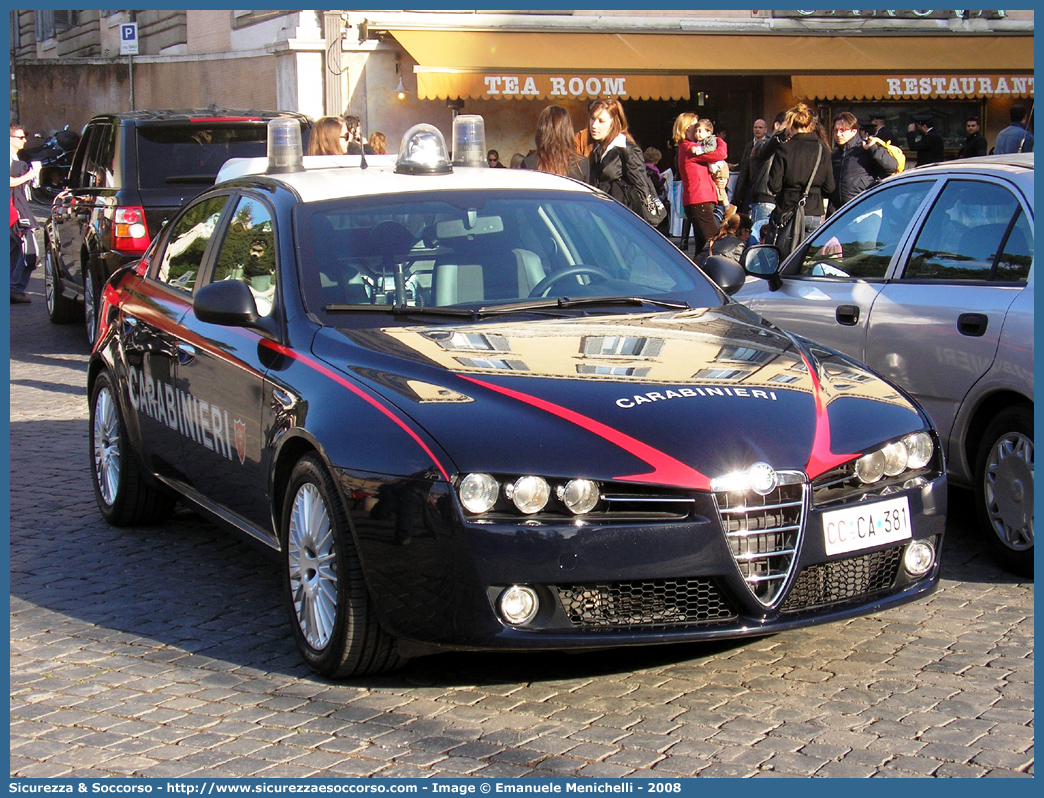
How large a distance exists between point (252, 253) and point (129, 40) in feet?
68.4

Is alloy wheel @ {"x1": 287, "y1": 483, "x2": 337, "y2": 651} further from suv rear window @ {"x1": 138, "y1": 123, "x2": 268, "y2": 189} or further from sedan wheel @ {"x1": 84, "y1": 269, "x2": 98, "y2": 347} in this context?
sedan wheel @ {"x1": 84, "y1": 269, "x2": 98, "y2": 347}

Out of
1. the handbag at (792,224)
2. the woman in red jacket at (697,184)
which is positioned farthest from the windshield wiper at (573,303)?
the woman in red jacket at (697,184)

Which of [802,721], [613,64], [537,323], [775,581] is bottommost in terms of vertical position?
[802,721]

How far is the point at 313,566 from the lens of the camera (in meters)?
4.56

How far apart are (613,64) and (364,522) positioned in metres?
21.4

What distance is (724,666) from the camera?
4.59 m

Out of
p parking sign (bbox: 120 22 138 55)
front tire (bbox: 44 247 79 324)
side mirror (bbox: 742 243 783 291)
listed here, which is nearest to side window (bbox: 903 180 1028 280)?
side mirror (bbox: 742 243 783 291)

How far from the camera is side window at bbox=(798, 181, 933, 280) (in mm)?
6543

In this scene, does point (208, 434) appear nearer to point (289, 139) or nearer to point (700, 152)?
point (289, 139)

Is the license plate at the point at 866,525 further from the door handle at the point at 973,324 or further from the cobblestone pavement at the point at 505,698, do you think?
the door handle at the point at 973,324

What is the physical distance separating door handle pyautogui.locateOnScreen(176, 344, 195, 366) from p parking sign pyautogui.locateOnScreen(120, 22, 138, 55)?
63.6 ft

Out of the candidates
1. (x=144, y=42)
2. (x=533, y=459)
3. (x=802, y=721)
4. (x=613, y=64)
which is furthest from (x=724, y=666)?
(x=144, y=42)

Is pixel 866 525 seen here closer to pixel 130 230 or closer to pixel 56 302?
pixel 130 230

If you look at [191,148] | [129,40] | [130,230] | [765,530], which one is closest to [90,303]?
[130,230]
